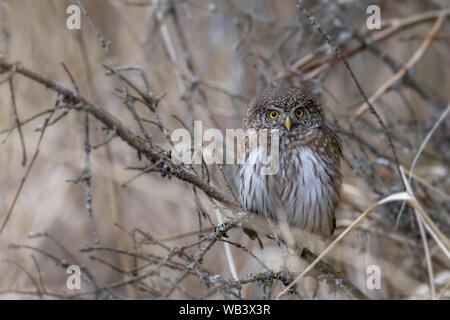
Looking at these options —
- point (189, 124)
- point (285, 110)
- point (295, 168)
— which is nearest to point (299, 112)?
point (285, 110)

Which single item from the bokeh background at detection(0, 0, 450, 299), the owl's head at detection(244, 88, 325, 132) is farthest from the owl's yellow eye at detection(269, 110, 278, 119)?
the bokeh background at detection(0, 0, 450, 299)

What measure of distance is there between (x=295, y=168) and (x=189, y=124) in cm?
82

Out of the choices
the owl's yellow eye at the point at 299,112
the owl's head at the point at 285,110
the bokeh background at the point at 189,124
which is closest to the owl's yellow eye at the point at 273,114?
the owl's head at the point at 285,110

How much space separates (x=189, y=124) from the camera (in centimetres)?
351

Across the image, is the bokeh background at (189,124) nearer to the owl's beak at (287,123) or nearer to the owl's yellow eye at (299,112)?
the owl's yellow eye at (299,112)

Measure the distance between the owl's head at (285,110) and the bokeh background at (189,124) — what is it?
39cm

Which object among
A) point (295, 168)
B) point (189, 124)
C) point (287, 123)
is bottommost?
point (295, 168)

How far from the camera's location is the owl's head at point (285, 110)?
119 inches

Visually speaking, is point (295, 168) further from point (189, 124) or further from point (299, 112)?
point (189, 124)

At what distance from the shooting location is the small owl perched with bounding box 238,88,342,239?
3.03 meters

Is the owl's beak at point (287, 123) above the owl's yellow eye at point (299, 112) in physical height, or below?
below

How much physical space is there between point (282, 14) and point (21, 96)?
2.78m

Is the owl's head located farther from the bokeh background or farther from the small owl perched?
the bokeh background
